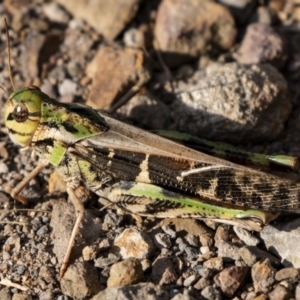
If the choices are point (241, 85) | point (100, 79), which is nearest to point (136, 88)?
point (100, 79)

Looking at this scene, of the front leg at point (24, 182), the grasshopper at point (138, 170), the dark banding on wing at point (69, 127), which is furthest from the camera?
the front leg at point (24, 182)

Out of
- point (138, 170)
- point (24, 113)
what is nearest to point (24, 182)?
point (24, 113)

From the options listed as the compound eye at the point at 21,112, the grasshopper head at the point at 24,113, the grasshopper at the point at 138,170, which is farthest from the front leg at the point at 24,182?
the compound eye at the point at 21,112

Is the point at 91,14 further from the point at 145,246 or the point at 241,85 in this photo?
the point at 145,246

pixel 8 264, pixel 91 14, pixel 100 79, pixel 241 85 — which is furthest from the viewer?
pixel 91 14

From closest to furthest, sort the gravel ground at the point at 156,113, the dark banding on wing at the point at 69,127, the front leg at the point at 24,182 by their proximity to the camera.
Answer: the gravel ground at the point at 156,113 < the dark banding on wing at the point at 69,127 < the front leg at the point at 24,182

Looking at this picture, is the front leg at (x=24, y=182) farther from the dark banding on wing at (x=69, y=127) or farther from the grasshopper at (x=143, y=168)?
the dark banding on wing at (x=69, y=127)

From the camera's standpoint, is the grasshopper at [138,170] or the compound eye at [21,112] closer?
the grasshopper at [138,170]

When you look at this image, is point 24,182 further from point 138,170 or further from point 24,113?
point 138,170
